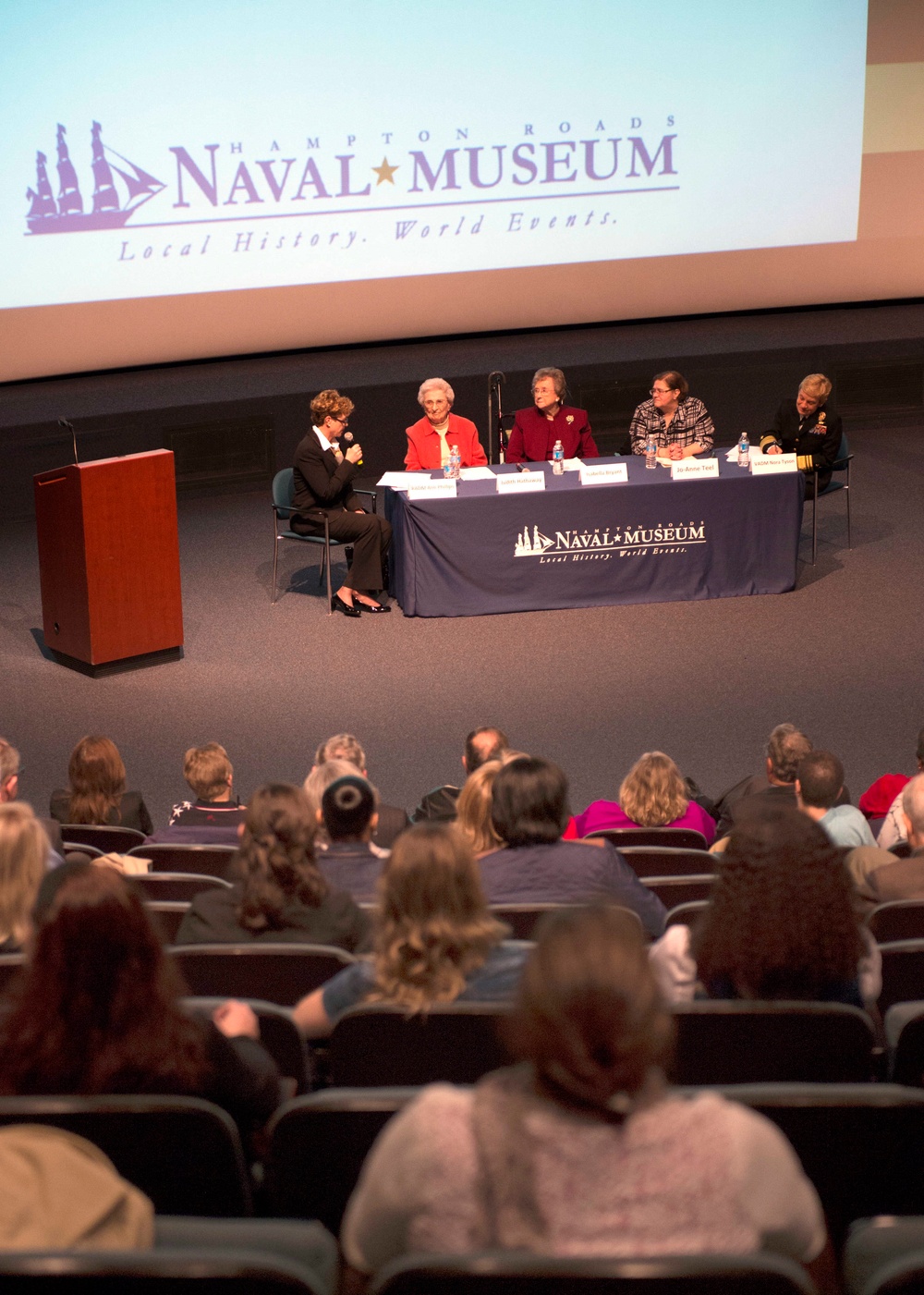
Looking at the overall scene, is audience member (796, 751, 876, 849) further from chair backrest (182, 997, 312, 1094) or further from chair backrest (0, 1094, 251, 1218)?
chair backrest (0, 1094, 251, 1218)

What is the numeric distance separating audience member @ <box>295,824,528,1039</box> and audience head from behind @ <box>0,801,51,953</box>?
31.1 inches

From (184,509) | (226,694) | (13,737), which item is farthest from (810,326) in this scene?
(13,737)

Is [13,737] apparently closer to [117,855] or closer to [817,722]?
[117,855]

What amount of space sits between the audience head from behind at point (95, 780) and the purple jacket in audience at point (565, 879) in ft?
5.37

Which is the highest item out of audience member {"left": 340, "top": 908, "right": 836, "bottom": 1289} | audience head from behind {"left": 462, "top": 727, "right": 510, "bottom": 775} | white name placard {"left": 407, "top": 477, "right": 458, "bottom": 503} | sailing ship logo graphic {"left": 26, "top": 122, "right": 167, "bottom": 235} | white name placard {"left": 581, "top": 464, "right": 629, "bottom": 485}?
sailing ship logo graphic {"left": 26, "top": 122, "right": 167, "bottom": 235}

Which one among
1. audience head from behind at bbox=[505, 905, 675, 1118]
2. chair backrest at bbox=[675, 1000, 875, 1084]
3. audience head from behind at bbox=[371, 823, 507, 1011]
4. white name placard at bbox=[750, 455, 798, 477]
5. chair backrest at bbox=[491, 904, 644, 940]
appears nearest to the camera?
audience head from behind at bbox=[505, 905, 675, 1118]

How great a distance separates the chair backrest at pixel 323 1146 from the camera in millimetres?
1911

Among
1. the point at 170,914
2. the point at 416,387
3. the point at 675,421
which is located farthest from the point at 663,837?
the point at 416,387

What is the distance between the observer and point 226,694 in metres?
6.63

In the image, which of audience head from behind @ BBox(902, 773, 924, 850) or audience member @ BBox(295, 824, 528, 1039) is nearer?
audience member @ BBox(295, 824, 528, 1039)

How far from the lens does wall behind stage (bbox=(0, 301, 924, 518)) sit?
10.2 m

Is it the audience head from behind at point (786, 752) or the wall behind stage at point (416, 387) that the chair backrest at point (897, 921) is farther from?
the wall behind stage at point (416, 387)

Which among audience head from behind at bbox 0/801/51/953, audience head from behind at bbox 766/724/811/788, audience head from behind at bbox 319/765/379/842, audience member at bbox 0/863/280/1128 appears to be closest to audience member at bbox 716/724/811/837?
audience head from behind at bbox 766/724/811/788

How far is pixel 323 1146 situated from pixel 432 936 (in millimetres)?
464
